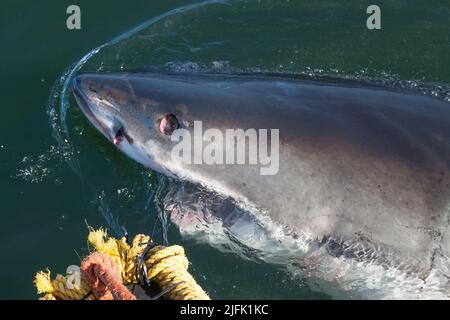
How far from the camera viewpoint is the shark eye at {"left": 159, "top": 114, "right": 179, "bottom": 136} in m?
2.75

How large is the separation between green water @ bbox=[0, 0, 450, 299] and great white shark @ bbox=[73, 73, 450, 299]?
1.17ft

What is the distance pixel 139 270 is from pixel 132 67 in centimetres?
235

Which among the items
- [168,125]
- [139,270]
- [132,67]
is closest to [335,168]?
[168,125]

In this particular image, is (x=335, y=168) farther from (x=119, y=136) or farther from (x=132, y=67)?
(x=132, y=67)

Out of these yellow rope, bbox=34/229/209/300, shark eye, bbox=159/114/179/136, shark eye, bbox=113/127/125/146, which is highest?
shark eye, bbox=159/114/179/136

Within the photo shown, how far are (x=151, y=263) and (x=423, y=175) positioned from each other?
3.53 ft

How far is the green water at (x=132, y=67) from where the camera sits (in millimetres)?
3406

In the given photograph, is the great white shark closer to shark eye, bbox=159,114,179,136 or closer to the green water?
shark eye, bbox=159,114,179,136

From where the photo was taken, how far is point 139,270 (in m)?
2.46

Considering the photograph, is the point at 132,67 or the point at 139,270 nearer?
the point at 139,270

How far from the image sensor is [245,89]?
2914 mm

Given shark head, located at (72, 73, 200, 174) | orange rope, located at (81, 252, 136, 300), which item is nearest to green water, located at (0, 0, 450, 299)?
shark head, located at (72, 73, 200, 174)

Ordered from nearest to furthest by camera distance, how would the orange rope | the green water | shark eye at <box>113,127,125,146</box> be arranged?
the orange rope → shark eye at <box>113,127,125,146</box> → the green water
